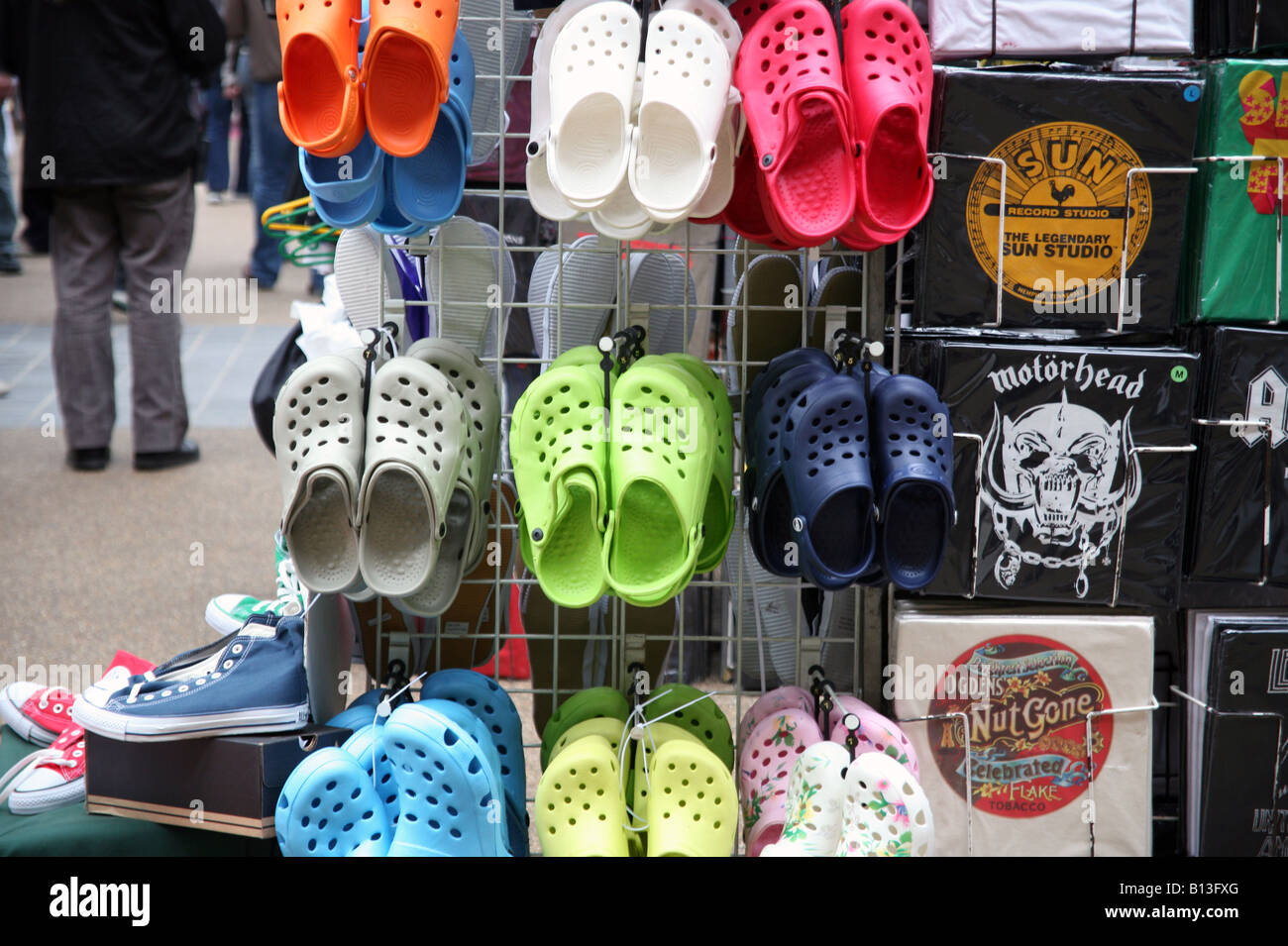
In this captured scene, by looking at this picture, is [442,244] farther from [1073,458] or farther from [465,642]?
[1073,458]

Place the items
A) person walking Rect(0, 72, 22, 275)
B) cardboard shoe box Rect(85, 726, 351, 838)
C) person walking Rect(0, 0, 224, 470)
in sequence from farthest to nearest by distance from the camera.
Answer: person walking Rect(0, 72, 22, 275) → person walking Rect(0, 0, 224, 470) → cardboard shoe box Rect(85, 726, 351, 838)

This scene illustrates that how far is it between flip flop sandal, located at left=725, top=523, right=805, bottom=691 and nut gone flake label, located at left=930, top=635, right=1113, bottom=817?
1.05 feet

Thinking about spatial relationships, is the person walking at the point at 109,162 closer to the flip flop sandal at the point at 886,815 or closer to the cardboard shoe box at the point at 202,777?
the cardboard shoe box at the point at 202,777

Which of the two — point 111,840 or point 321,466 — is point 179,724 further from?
point 321,466

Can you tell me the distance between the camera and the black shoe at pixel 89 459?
509 centimetres

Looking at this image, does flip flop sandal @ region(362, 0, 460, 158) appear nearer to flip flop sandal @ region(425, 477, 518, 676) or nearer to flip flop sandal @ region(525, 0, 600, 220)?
flip flop sandal @ region(525, 0, 600, 220)

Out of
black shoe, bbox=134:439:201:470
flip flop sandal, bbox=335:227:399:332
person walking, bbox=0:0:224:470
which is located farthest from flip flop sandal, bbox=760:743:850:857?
black shoe, bbox=134:439:201:470

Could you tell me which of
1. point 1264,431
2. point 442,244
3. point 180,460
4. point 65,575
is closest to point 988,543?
point 1264,431

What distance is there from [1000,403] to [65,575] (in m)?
3.13

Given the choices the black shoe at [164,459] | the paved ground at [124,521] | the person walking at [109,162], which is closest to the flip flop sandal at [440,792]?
the paved ground at [124,521]

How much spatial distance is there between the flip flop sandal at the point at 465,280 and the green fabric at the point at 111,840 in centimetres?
94

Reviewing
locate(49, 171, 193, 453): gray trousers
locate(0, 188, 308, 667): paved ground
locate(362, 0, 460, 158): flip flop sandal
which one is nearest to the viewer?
locate(362, 0, 460, 158): flip flop sandal

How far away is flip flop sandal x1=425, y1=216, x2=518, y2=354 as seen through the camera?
7.45 ft

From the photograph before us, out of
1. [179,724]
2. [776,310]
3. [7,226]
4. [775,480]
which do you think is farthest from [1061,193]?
[7,226]
